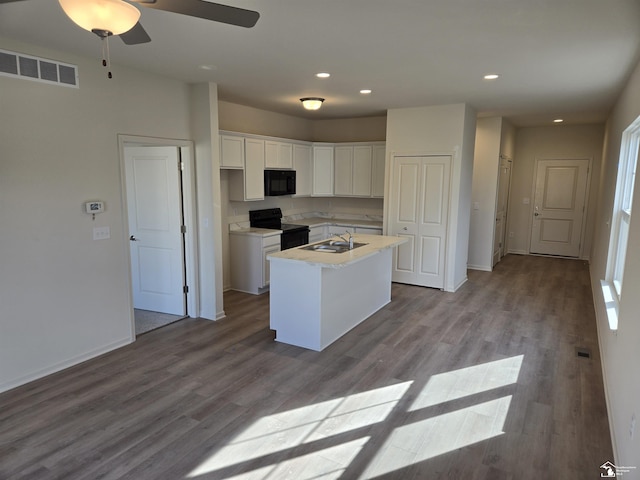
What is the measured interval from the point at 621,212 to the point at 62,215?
198 inches

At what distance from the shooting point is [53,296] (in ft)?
11.2

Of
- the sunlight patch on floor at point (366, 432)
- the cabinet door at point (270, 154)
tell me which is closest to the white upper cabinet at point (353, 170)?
the cabinet door at point (270, 154)

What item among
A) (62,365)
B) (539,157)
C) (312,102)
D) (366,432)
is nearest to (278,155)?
(312,102)

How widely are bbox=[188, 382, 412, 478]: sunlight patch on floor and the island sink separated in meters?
1.58

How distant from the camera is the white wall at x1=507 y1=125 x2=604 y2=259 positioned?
7.95m

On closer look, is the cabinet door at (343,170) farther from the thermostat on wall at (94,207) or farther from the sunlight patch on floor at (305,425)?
the sunlight patch on floor at (305,425)

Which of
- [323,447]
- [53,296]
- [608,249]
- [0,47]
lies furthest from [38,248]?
[608,249]

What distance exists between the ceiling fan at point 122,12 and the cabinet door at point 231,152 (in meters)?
3.40

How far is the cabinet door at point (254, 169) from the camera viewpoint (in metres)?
5.64

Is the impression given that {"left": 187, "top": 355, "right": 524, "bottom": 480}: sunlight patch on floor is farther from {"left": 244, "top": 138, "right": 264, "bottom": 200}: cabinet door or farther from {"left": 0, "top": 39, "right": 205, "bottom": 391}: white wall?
{"left": 244, "top": 138, "right": 264, "bottom": 200}: cabinet door

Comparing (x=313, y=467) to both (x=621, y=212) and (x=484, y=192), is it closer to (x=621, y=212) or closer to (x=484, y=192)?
(x=621, y=212)

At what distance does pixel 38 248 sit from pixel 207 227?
1728 millimetres

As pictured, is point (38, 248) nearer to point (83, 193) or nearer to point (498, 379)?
point (83, 193)

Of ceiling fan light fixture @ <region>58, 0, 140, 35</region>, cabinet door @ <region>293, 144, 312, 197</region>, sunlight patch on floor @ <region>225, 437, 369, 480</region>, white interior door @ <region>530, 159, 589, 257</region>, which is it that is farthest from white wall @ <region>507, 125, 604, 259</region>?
ceiling fan light fixture @ <region>58, 0, 140, 35</region>
